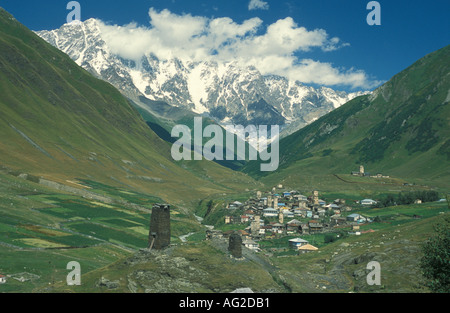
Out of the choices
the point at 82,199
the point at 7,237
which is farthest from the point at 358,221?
the point at 7,237

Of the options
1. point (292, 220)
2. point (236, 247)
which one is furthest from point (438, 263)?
point (292, 220)

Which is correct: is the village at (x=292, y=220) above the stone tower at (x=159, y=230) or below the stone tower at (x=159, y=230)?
above

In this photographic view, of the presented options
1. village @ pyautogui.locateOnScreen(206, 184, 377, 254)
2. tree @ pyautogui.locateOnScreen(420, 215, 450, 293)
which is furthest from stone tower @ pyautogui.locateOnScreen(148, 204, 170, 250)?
village @ pyautogui.locateOnScreen(206, 184, 377, 254)

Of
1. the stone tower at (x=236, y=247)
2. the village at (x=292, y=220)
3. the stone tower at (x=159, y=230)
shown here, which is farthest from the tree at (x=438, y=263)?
the village at (x=292, y=220)

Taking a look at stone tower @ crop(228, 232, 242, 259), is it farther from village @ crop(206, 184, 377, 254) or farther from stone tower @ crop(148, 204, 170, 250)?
village @ crop(206, 184, 377, 254)

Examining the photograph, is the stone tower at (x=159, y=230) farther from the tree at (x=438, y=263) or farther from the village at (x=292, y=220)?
the village at (x=292, y=220)

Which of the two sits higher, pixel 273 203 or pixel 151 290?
pixel 273 203
